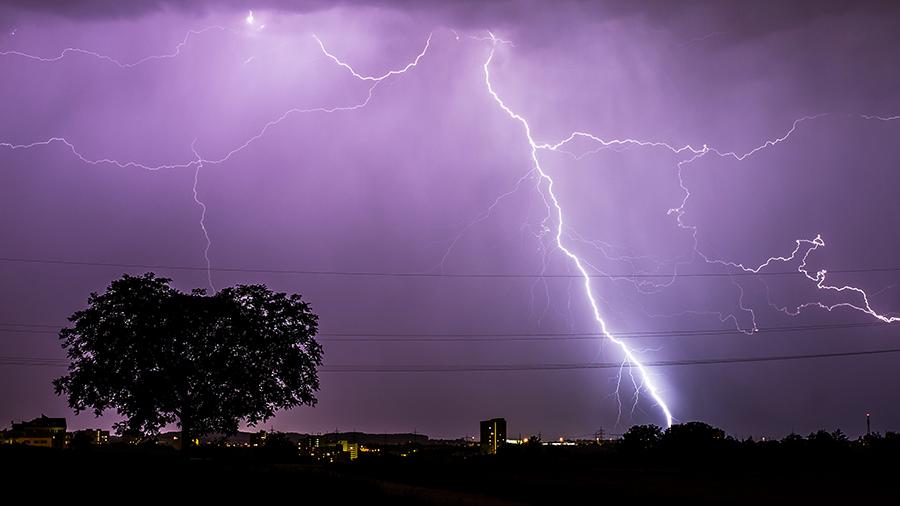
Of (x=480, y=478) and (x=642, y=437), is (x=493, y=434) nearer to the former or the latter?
(x=642, y=437)

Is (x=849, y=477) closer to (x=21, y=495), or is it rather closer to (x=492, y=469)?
(x=492, y=469)

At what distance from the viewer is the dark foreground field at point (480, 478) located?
69.4ft

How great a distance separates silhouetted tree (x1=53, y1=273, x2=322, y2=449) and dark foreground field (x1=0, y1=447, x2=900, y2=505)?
2090 millimetres

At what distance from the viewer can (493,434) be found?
87062mm

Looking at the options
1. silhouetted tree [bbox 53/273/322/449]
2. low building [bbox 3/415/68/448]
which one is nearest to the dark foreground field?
silhouetted tree [bbox 53/273/322/449]

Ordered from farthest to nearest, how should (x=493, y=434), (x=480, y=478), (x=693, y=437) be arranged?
(x=493, y=434) → (x=693, y=437) → (x=480, y=478)

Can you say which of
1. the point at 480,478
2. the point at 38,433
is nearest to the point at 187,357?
the point at 480,478

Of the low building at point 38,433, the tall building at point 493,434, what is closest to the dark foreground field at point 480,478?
the tall building at point 493,434

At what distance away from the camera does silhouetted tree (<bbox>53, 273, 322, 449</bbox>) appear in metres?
35.1

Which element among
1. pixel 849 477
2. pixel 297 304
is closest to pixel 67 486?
pixel 297 304

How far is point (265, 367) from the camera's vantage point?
3681cm

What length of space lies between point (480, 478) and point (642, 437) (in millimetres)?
45543

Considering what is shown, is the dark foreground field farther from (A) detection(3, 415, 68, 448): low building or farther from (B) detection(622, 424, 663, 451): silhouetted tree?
(A) detection(3, 415, 68, 448): low building

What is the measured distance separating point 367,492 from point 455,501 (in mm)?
3377
